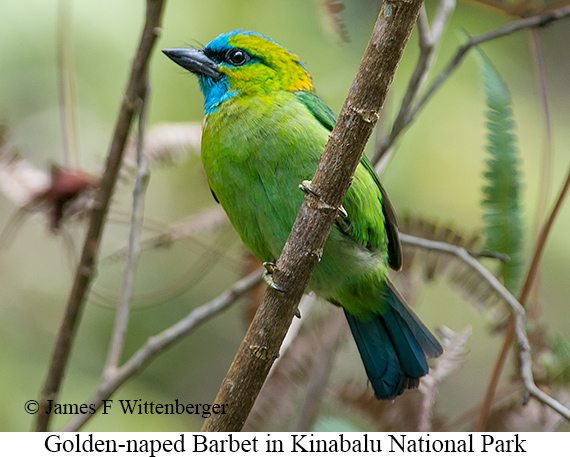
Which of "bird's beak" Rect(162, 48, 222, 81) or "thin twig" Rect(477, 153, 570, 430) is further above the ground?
"bird's beak" Rect(162, 48, 222, 81)

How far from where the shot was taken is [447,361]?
8.23 feet

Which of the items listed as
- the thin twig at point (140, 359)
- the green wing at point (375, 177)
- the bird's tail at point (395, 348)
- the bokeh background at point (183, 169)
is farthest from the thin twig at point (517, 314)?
the bokeh background at point (183, 169)

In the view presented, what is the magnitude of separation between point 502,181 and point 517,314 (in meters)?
0.50

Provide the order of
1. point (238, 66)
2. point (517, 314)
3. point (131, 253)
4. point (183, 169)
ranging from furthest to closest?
point (183, 169)
point (238, 66)
point (131, 253)
point (517, 314)

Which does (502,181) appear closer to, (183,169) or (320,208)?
(320,208)

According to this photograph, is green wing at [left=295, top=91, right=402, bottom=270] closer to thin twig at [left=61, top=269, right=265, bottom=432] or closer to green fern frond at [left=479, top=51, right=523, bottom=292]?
green fern frond at [left=479, top=51, right=523, bottom=292]

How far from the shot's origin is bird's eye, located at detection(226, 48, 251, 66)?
2.57 m

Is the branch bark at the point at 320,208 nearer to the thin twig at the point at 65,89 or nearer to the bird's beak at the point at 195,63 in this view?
the bird's beak at the point at 195,63

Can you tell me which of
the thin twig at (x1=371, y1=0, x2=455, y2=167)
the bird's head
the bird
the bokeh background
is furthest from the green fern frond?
the bokeh background

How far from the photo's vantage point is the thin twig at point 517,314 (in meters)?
1.99

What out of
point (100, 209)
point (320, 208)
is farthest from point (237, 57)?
point (320, 208)

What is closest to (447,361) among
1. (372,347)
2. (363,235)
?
(372,347)

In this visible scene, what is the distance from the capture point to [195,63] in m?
2.56

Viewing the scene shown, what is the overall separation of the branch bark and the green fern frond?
0.93 meters
